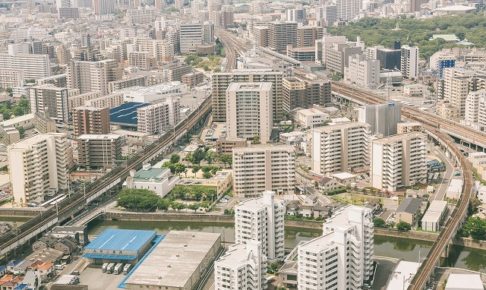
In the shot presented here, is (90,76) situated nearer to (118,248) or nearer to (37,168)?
(37,168)

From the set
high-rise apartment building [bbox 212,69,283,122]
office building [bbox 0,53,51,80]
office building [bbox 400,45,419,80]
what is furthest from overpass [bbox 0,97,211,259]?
office building [bbox 0,53,51,80]

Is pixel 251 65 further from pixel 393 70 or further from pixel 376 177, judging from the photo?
pixel 376 177

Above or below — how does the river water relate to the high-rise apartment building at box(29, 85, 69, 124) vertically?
below

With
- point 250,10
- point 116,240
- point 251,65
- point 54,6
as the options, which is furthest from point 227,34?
point 116,240

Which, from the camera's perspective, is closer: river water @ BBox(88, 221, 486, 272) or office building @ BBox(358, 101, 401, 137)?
river water @ BBox(88, 221, 486, 272)

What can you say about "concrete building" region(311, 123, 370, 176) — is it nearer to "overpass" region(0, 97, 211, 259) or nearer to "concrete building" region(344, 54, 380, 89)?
"overpass" region(0, 97, 211, 259)

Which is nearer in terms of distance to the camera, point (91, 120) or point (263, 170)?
point (263, 170)

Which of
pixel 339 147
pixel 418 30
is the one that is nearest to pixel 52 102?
pixel 339 147
